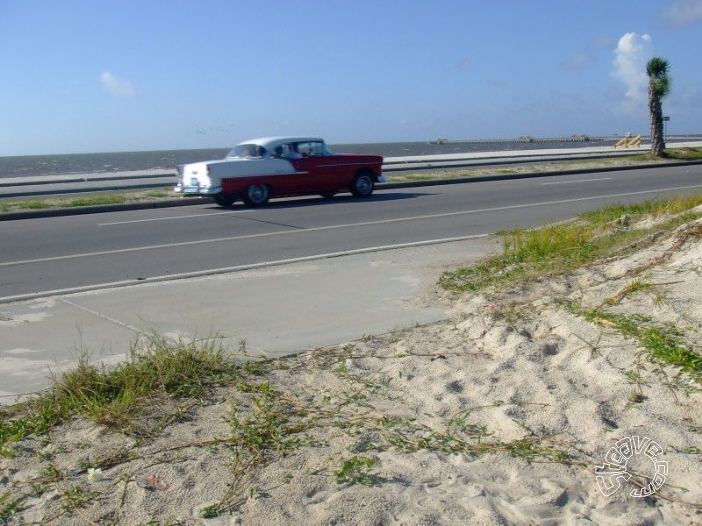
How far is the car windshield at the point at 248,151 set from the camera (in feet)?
63.0

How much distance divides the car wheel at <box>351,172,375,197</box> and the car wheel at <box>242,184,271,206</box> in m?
2.42

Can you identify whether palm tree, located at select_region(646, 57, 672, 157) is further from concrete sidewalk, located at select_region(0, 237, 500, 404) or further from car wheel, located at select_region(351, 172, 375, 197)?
concrete sidewalk, located at select_region(0, 237, 500, 404)

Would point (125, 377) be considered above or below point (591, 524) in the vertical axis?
above

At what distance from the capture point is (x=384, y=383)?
17.2ft

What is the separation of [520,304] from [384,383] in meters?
1.88

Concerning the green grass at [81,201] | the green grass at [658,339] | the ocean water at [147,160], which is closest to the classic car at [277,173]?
the green grass at [81,201]

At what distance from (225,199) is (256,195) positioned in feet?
2.26

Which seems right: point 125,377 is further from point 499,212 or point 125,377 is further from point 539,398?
point 499,212

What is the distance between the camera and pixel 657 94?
116 ft

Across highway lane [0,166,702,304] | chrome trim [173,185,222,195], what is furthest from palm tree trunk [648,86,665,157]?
chrome trim [173,185,222,195]

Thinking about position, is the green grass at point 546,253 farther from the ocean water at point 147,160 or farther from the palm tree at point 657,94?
the ocean water at point 147,160

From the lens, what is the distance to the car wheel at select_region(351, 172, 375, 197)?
2028cm

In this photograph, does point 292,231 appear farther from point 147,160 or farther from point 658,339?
point 147,160

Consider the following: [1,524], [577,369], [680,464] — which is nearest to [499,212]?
[577,369]
